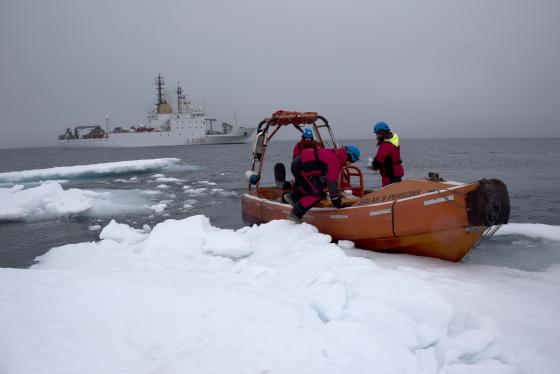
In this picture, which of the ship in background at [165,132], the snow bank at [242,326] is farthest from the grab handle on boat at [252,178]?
the ship in background at [165,132]

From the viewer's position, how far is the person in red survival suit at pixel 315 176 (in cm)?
522

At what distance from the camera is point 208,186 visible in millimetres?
17188

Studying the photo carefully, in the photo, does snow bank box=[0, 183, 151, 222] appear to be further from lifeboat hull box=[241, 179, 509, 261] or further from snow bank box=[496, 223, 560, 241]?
snow bank box=[496, 223, 560, 241]

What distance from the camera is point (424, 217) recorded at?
443 centimetres

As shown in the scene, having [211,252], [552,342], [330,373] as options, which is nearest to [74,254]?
[211,252]

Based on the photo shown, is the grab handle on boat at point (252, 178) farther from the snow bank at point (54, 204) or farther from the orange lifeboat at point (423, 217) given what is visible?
the snow bank at point (54, 204)

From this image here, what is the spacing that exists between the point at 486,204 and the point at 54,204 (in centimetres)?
1072

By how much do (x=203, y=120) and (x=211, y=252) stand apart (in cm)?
6452

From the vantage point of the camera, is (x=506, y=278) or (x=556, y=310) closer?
(x=556, y=310)

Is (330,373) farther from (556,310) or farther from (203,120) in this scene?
(203,120)

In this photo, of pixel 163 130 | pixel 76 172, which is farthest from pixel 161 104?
pixel 76 172

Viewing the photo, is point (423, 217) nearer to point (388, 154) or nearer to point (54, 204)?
point (388, 154)

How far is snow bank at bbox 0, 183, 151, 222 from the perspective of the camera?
32.8 ft

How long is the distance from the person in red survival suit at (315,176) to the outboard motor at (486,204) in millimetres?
1706
